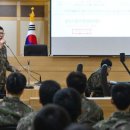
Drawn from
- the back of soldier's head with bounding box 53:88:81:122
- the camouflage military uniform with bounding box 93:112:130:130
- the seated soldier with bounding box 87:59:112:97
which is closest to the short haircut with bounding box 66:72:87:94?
the camouflage military uniform with bounding box 93:112:130:130

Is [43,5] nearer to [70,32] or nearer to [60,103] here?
[70,32]

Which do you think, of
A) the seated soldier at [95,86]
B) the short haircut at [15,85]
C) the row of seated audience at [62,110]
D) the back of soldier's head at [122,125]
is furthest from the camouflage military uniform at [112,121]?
the seated soldier at [95,86]

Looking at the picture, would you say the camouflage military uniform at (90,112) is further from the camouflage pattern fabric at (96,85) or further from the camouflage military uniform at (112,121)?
the camouflage pattern fabric at (96,85)

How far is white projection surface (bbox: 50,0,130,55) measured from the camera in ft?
24.0

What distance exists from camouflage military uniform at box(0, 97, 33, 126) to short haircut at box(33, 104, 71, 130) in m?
1.41

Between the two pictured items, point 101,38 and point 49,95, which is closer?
point 49,95

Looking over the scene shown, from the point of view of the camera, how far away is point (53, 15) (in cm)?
736

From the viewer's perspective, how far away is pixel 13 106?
304 cm

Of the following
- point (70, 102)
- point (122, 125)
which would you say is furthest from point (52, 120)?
point (122, 125)

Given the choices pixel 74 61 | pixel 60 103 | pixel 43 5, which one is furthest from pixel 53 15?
pixel 60 103

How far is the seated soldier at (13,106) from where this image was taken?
2.97 m

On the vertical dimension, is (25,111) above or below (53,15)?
below

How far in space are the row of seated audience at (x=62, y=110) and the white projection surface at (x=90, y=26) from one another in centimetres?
401

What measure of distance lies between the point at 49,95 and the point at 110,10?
484cm
